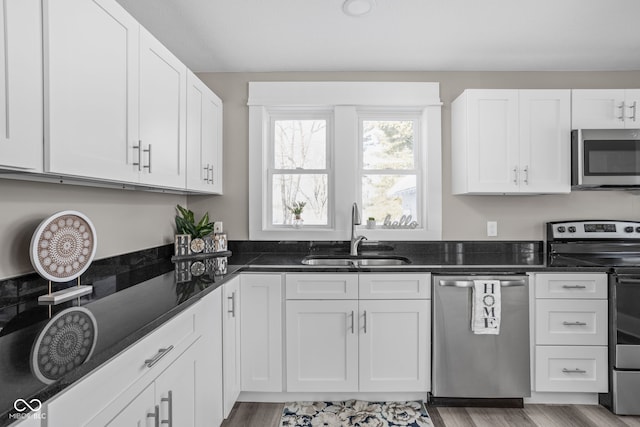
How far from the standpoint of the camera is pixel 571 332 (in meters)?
2.22

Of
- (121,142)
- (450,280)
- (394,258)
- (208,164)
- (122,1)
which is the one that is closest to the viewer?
(121,142)

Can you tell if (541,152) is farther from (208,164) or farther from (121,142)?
(121,142)

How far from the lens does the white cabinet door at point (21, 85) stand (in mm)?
944

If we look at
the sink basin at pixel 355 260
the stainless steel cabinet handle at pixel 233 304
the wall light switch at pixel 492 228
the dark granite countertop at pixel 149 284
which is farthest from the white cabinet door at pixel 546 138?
the stainless steel cabinet handle at pixel 233 304

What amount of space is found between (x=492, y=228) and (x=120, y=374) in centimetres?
271

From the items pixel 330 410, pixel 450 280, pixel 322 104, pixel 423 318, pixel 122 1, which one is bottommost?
pixel 330 410

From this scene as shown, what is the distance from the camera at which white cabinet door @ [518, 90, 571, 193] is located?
2.51 meters

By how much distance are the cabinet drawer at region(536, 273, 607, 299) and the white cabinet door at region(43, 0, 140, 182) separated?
238cm

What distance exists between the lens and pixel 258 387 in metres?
2.29

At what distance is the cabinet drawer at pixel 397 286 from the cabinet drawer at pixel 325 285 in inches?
2.7

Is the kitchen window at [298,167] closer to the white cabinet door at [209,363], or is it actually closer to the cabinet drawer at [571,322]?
the white cabinet door at [209,363]

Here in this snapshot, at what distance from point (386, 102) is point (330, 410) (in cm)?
224

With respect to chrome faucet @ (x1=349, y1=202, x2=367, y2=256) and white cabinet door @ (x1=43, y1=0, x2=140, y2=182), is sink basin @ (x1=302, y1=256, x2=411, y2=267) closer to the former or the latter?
chrome faucet @ (x1=349, y1=202, x2=367, y2=256)

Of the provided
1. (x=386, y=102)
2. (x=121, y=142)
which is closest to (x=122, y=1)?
(x=121, y=142)
